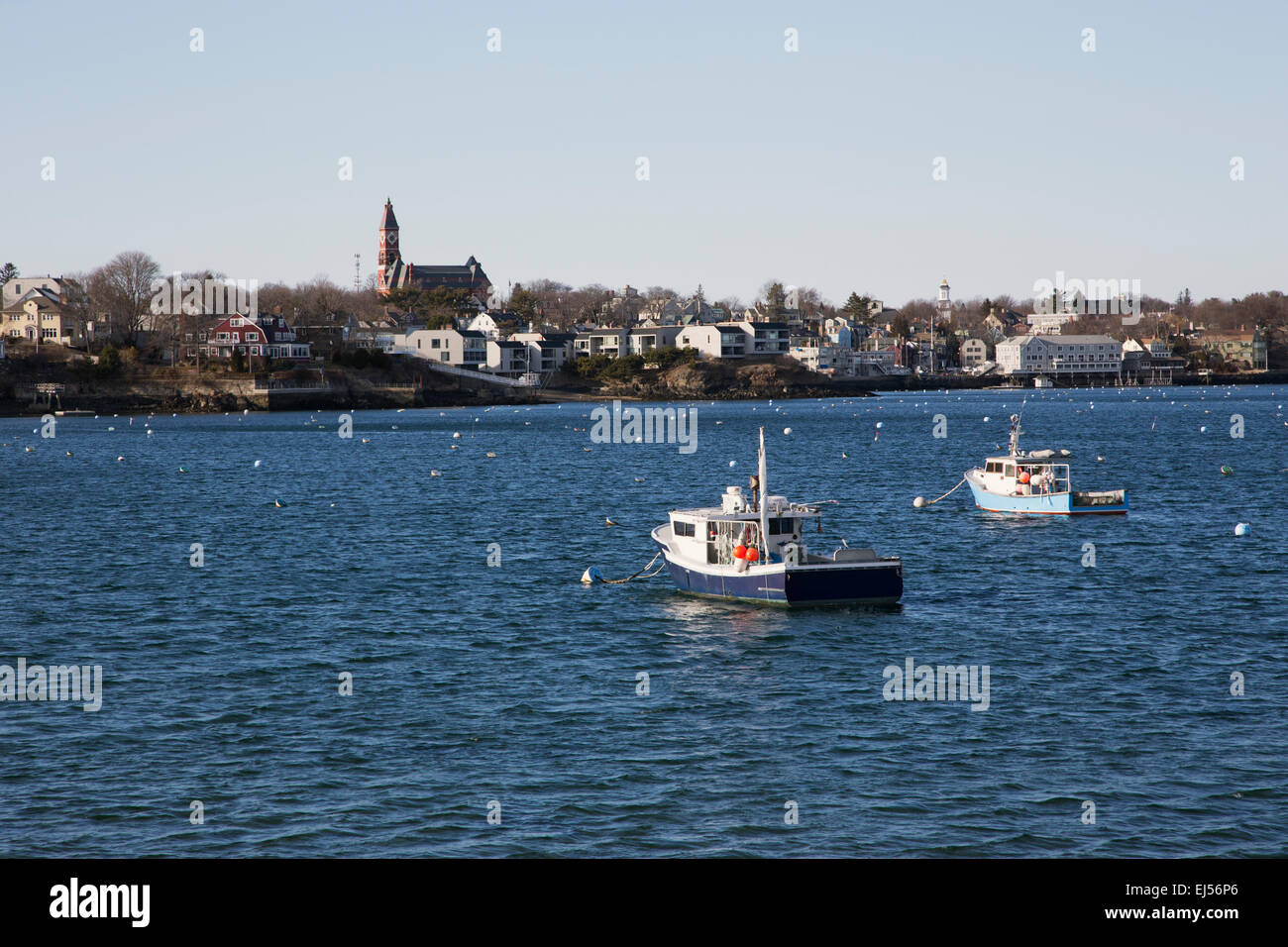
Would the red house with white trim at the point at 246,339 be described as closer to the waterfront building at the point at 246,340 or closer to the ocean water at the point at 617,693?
the waterfront building at the point at 246,340

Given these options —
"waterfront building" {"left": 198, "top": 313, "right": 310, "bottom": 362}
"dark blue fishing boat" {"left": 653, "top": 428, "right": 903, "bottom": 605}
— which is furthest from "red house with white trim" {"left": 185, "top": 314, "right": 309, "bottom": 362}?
"dark blue fishing boat" {"left": 653, "top": 428, "right": 903, "bottom": 605}

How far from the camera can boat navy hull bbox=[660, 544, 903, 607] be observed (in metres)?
38.8

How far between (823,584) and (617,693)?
11186mm

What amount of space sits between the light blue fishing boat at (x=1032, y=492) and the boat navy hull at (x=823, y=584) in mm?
26631

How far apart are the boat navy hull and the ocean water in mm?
615

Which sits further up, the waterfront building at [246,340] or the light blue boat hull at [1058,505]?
the waterfront building at [246,340]

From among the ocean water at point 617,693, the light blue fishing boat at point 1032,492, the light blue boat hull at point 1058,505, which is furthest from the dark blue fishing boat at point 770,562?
the light blue boat hull at point 1058,505

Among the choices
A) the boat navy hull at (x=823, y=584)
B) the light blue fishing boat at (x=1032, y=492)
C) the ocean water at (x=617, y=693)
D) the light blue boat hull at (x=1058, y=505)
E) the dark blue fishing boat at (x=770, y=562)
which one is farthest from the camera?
the light blue fishing boat at (x=1032, y=492)

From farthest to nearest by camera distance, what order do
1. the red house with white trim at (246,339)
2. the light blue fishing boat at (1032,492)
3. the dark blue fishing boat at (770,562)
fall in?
1. the red house with white trim at (246,339)
2. the light blue fishing boat at (1032,492)
3. the dark blue fishing boat at (770,562)

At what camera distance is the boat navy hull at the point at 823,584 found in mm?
38812

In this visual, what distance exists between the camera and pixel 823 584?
39.1m
